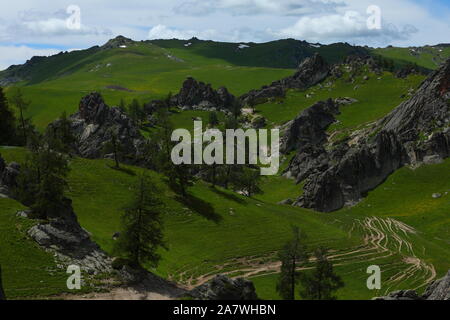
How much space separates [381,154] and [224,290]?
360 ft

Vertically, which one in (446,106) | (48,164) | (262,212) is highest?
(446,106)

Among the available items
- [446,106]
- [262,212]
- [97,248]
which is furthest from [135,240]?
[446,106]

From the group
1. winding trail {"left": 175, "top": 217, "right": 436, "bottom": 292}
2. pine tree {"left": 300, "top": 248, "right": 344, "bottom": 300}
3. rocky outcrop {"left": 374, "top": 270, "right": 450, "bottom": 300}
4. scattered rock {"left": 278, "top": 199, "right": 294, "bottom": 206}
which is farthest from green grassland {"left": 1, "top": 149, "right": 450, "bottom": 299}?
scattered rock {"left": 278, "top": 199, "right": 294, "bottom": 206}

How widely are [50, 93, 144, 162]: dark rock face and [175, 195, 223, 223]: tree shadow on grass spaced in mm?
72600

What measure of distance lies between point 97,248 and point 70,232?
13.3 ft

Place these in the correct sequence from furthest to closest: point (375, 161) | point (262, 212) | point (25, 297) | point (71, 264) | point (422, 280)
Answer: point (375, 161) → point (262, 212) → point (422, 280) → point (71, 264) → point (25, 297)

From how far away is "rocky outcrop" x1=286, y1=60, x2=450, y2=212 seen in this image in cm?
13112

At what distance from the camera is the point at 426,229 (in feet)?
347

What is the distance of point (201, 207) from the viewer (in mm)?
93500

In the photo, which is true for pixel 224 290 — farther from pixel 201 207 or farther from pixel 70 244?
pixel 201 207

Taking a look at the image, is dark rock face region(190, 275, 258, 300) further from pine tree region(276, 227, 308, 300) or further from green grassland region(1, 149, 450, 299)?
green grassland region(1, 149, 450, 299)

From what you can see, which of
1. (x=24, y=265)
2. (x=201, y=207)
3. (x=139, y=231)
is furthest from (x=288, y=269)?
(x=201, y=207)
